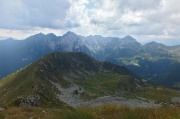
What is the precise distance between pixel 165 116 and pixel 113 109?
5638mm

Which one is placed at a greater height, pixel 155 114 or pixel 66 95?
pixel 155 114

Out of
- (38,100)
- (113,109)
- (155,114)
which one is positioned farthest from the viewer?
(38,100)

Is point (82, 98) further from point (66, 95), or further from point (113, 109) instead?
point (113, 109)

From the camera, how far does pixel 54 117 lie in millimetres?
13031

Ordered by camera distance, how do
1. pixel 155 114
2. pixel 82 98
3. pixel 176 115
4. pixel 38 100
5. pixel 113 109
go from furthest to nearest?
pixel 82 98
pixel 38 100
pixel 113 109
pixel 155 114
pixel 176 115

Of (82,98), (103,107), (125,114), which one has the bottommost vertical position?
(82,98)

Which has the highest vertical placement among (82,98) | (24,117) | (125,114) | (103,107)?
(125,114)

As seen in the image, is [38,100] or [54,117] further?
[38,100]

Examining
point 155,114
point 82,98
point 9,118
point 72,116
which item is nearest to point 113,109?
point 155,114

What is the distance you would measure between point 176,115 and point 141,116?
1.79 m

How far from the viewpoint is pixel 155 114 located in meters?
13.9

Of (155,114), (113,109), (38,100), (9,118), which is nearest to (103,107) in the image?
(113,109)

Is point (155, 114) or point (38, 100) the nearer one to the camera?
point (155, 114)

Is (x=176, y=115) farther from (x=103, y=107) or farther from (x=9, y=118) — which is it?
(x=9, y=118)
